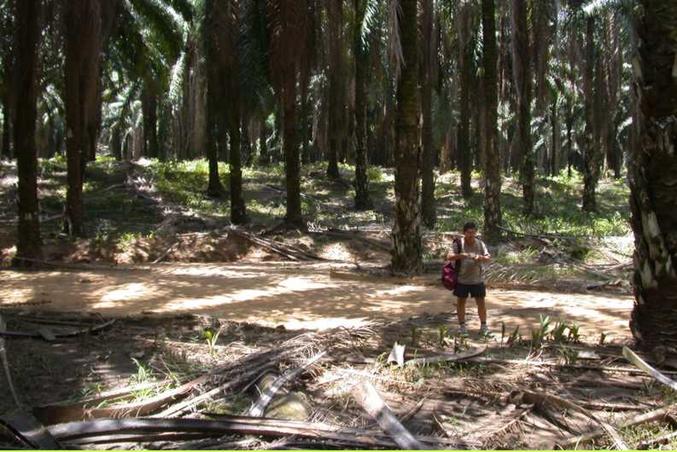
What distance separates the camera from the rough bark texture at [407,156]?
41.1 ft

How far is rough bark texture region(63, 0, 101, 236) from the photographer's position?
1287cm

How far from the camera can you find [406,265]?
12.7 meters

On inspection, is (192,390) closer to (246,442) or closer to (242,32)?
(246,442)

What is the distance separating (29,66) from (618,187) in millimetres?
31503

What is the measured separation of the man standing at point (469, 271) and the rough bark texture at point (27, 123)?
9.72 m

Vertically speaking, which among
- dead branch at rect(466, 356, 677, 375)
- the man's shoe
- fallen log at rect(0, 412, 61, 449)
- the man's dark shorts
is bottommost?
the man's shoe

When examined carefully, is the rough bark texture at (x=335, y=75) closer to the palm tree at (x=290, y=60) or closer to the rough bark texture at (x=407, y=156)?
the palm tree at (x=290, y=60)

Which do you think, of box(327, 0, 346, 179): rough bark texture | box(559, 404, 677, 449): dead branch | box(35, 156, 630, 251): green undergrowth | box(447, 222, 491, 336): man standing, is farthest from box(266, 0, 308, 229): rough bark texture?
box(559, 404, 677, 449): dead branch

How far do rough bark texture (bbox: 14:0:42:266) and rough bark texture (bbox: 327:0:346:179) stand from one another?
6609mm

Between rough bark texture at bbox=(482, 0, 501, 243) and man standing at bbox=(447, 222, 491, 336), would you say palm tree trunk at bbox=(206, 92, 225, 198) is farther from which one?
man standing at bbox=(447, 222, 491, 336)

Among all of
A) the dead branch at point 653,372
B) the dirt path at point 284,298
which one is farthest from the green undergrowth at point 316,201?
the dead branch at point 653,372

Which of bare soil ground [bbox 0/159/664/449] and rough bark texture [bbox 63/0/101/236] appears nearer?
bare soil ground [bbox 0/159/664/449]

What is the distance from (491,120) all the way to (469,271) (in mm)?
10157

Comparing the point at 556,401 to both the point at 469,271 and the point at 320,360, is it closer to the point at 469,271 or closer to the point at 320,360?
the point at 320,360
